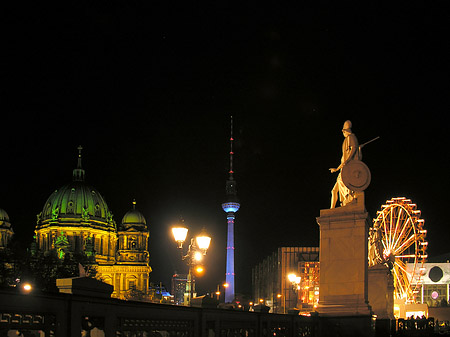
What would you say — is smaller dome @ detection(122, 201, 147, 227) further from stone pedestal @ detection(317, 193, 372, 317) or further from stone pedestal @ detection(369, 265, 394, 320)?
stone pedestal @ detection(317, 193, 372, 317)

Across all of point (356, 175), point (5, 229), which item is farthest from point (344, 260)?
point (5, 229)

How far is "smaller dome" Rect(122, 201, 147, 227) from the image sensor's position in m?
190

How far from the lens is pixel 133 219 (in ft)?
627

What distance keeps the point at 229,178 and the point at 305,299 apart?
87.2m

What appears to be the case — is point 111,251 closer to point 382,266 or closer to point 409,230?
point 409,230

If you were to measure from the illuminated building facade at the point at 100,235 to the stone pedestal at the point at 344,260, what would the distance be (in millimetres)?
157295

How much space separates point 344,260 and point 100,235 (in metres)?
173

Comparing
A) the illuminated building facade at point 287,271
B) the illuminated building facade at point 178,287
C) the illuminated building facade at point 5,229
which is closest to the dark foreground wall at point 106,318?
the illuminated building facade at point 287,271

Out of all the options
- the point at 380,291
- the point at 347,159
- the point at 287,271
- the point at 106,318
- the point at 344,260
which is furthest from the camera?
the point at 287,271

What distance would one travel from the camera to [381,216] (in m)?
57.3

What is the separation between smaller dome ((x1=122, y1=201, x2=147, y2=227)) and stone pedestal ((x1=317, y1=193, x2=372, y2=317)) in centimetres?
17054

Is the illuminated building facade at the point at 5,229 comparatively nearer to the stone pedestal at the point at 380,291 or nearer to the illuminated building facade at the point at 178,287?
the illuminated building facade at the point at 178,287

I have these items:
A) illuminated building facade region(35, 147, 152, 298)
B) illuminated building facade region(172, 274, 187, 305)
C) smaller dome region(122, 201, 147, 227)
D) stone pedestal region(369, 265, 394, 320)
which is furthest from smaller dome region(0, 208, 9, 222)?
stone pedestal region(369, 265, 394, 320)

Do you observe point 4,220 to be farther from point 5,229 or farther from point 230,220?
point 230,220
